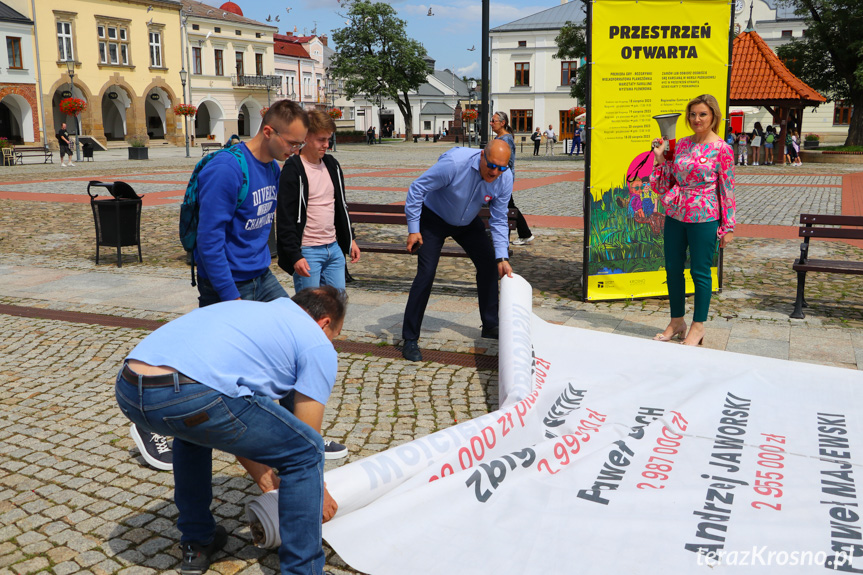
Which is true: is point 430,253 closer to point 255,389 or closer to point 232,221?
point 232,221

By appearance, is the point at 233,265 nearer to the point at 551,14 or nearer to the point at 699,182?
the point at 699,182

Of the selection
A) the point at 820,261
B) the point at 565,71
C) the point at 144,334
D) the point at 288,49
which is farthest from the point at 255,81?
the point at 820,261

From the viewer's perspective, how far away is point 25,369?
583cm

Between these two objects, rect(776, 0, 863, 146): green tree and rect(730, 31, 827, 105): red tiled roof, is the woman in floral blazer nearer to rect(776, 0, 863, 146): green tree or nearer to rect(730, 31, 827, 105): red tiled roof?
rect(730, 31, 827, 105): red tiled roof

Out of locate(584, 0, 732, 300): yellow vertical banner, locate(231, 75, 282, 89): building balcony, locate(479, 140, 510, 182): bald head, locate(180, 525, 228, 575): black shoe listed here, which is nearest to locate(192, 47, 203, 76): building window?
locate(231, 75, 282, 89): building balcony

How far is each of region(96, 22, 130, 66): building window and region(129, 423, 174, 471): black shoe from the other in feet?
178

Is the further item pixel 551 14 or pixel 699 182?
pixel 551 14

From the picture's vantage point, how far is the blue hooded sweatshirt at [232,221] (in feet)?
12.1

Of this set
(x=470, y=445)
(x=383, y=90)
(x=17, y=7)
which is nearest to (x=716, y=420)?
(x=470, y=445)

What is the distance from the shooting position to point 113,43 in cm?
5291

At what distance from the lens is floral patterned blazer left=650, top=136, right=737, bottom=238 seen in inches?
226

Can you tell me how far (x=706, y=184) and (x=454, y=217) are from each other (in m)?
1.89

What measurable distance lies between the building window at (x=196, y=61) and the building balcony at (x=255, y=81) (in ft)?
11.3

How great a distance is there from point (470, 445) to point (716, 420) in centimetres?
157
